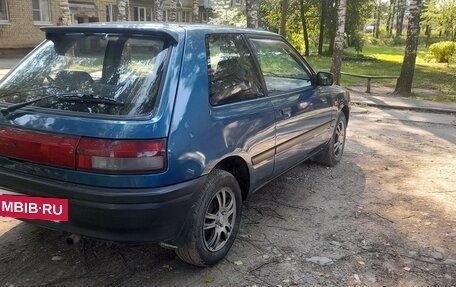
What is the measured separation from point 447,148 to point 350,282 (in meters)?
4.66

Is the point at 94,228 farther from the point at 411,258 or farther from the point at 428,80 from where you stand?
the point at 428,80

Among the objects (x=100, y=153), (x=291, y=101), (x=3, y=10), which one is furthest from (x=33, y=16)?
(x=100, y=153)

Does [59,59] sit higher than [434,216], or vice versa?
[59,59]

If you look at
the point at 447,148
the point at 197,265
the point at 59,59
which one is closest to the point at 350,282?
the point at 197,265

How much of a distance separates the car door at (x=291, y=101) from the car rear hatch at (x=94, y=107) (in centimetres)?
124

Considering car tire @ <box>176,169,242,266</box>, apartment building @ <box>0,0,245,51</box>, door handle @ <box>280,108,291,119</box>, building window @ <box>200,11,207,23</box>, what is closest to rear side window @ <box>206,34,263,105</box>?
door handle @ <box>280,108,291,119</box>

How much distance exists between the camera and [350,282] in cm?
314

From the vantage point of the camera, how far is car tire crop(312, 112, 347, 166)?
556 cm

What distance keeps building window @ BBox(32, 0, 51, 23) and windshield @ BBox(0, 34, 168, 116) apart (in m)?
20.9

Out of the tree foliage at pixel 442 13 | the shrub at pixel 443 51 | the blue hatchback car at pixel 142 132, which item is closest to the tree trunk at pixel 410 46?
the blue hatchback car at pixel 142 132

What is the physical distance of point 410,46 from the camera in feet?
38.6

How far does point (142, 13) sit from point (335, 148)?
28.4m

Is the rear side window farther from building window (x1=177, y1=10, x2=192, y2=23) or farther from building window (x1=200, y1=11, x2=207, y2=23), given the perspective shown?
building window (x1=200, y1=11, x2=207, y2=23)

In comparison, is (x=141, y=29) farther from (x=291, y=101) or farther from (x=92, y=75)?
(x=291, y=101)
